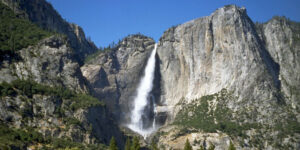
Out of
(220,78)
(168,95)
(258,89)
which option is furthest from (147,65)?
(258,89)

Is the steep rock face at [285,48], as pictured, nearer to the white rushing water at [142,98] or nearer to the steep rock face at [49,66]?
the white rushing water at [142,98]

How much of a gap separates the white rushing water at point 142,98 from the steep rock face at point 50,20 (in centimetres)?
2616

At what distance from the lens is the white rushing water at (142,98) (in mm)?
154125

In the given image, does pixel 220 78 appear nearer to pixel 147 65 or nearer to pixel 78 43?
pixel 147 65

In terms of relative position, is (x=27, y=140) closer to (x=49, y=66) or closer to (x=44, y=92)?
(x=44, y=92)

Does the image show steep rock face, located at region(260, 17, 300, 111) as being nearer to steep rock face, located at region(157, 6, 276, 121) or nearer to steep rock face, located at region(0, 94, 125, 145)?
steep rock face, located at region(157, 6, 276, 121)

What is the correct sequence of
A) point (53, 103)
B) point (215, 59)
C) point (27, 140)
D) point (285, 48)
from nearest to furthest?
point (27, 140) → point (53, 103) → point (215, 59) → point (285, 48)

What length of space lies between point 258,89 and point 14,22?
266 feet

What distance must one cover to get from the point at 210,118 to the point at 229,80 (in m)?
16.5

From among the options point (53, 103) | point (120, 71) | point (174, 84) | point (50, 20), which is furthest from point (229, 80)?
point (50, 20)

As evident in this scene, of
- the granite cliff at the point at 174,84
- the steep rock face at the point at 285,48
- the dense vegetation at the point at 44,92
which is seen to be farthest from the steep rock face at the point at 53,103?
the steep rock face at the point at 285,48

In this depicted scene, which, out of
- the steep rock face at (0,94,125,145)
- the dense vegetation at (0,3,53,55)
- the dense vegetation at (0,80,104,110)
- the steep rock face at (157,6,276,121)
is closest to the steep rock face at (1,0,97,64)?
the dense vegetation at (0,3,53,55)

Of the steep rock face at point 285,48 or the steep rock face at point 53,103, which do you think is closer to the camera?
the steep rock face at point 53,103

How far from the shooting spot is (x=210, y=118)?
132 meters
